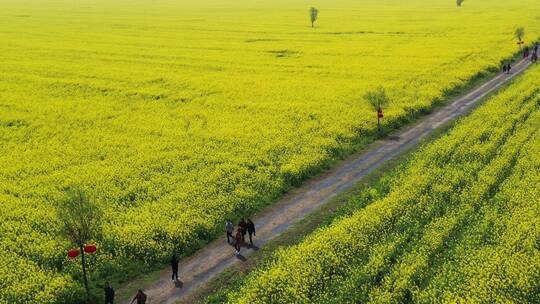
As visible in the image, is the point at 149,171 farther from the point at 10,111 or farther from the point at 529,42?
the point at 529,42

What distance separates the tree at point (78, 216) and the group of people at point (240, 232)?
20.7ft

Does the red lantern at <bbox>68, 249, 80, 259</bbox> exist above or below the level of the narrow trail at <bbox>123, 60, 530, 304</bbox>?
above

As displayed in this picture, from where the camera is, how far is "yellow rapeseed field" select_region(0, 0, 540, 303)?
28.0 meters

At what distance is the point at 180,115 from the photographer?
165ft

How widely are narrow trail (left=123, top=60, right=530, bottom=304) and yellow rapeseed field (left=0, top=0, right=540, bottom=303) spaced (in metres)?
1.08

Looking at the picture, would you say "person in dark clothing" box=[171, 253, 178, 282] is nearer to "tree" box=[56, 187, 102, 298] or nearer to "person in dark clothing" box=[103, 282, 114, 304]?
"person in dark clothing" box=[103, 282, 114, 304]

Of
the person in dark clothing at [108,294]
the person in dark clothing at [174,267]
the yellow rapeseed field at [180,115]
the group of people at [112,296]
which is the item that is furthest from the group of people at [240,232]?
the person in dark clothing at [108,294]

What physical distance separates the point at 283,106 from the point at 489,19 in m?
86.1

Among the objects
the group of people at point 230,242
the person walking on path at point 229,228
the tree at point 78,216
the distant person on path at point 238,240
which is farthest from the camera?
the person walking on path at point 229,228

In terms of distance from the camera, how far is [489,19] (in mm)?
120438

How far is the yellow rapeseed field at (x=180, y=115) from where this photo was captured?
27953mm

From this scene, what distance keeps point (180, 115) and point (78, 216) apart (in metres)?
Answer: 28.2

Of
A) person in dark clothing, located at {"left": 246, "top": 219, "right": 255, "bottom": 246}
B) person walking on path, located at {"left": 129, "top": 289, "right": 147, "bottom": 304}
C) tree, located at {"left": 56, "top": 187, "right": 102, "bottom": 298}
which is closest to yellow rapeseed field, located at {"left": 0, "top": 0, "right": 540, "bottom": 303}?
tree, located at {"left": 56, "top": 187, "right": 102, "bottom": 298}

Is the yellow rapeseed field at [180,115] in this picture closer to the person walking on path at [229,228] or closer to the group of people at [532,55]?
the person walking on path at [229,228]
